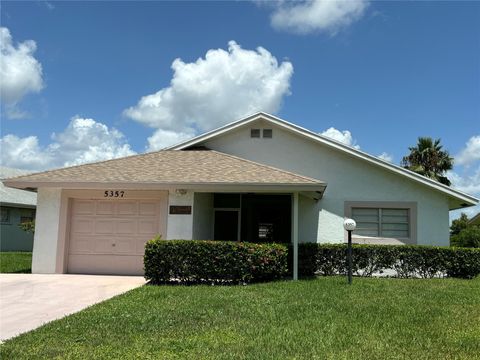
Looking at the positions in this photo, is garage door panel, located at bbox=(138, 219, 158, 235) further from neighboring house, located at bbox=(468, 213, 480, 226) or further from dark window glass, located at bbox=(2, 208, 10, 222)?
neighboring house, located at bbox=(468, 213, 480, 226)

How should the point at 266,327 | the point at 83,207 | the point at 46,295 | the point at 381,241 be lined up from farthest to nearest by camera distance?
the point at 381,241 → the point at 83,207 → the point at 46,295 → the point at 266,327

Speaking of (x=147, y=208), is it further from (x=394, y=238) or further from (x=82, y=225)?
(x=394, y=238)

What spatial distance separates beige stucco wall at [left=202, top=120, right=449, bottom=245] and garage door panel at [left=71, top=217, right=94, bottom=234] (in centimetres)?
593

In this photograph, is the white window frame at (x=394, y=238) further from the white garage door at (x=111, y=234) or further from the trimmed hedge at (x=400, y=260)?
the white garage door at (x=111, y=234)

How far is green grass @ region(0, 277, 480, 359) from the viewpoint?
19.9 ft

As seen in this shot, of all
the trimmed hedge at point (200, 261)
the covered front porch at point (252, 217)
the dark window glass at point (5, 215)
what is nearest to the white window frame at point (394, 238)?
the covered front porch at point (252, 217)

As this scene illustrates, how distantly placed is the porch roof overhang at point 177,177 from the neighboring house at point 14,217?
1292cm

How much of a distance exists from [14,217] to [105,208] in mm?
15178

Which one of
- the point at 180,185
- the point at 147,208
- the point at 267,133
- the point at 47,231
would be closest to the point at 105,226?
the point at 147,208

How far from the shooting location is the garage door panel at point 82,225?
14.5 metres

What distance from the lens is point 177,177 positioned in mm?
13633

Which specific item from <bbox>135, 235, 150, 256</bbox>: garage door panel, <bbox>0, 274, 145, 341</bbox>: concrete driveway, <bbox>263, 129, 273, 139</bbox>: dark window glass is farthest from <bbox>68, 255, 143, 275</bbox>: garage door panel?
<bbox>263, 129, 273, 139</bbox>: dark window glass

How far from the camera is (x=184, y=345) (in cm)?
632

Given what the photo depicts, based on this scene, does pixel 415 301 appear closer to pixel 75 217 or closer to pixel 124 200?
pixel 124 200
